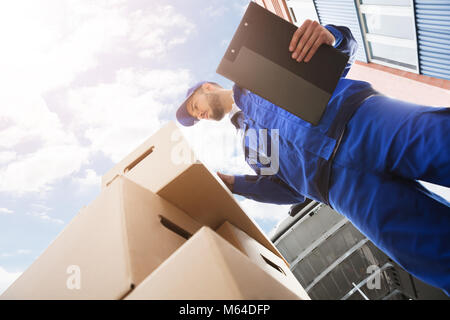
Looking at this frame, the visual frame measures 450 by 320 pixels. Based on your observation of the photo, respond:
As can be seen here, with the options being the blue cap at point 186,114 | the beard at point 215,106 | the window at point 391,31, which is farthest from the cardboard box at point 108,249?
the window at point 391,31

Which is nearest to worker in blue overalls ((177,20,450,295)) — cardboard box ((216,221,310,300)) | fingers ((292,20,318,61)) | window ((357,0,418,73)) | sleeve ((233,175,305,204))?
fingers ((292,20,318,61))

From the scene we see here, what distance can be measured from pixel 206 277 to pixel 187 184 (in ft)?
1.76

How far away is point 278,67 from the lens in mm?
1069

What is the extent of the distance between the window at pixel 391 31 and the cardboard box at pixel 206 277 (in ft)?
11.6

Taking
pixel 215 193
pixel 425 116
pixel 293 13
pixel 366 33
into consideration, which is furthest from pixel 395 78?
pixel 215 193

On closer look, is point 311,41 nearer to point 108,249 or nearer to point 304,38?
point 304,38

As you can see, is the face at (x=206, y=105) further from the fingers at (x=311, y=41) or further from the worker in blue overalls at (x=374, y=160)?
the fingers at (x=311, y=41)

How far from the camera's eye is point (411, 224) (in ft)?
2.74

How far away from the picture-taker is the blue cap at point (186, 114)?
2.01 metres

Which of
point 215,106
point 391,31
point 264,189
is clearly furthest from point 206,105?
point 391,31

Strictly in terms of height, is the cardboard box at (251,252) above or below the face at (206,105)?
below

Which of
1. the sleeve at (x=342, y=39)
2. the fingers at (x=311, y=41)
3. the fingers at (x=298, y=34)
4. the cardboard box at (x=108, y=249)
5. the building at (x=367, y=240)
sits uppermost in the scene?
the fingers at (x=298, y=34)

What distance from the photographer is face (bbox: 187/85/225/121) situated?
1909mm
